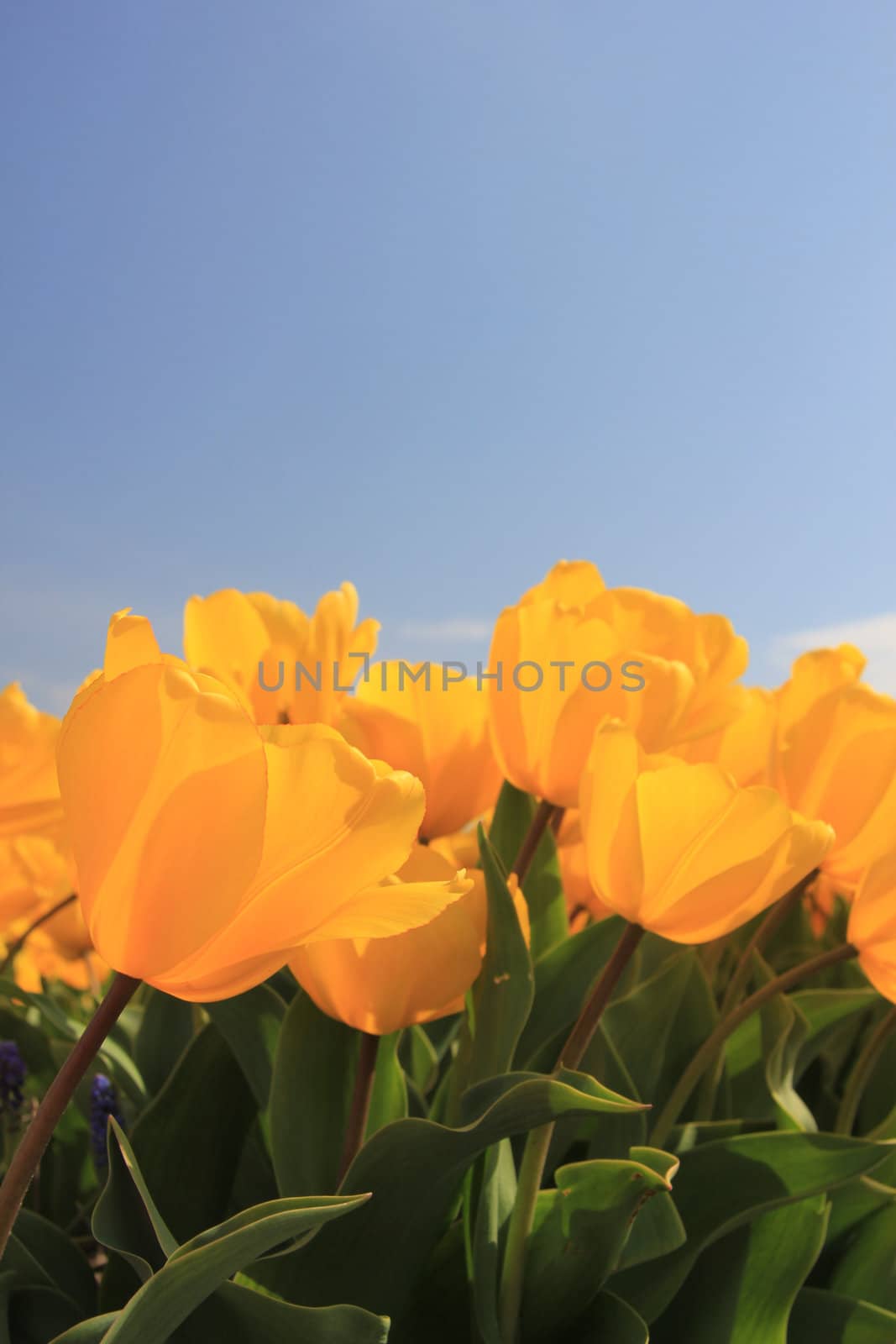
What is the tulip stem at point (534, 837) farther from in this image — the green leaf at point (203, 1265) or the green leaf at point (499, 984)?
the green leaf at point (203, 1265)

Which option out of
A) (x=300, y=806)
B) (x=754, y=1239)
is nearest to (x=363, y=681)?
(x=300, y=806)

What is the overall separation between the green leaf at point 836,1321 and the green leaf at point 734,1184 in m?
0.13

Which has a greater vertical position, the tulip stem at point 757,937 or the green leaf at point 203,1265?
the tulip stem at point 757,937

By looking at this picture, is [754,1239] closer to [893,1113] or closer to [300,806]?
[893,1113]

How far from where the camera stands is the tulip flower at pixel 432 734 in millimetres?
735

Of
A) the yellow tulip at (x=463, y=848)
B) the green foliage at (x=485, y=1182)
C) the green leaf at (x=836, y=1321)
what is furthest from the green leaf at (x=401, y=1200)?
the yellow tulip at (x=463, y=848)

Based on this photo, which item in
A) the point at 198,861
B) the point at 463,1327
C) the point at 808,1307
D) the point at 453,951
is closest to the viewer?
the point at 198,861

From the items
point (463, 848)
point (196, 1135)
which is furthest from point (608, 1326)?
point (463, 848)

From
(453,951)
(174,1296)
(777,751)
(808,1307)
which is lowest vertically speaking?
(808,1307)

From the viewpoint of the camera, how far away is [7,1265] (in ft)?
2.21

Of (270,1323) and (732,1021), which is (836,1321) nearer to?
(732,1021)

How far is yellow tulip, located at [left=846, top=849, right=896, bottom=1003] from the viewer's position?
2.14 feet

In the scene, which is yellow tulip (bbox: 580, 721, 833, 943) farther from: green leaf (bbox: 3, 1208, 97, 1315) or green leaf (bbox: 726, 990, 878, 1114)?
green leaf (bbox: 3, 1208, 97, 1315)

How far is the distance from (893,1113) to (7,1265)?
Result: 2.17 feet
